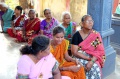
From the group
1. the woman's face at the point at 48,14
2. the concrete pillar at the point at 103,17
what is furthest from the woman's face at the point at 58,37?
the woman's face at the point at 48,14

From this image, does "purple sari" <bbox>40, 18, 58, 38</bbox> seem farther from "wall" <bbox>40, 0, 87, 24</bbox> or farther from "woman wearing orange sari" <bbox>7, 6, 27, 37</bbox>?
"wall" <bbox>40, 0, 87, 24</bbox>

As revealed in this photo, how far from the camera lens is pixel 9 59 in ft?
14.8

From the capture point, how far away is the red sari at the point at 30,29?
5750 mm

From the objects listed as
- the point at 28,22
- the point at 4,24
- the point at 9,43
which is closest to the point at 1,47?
the point at 9,43

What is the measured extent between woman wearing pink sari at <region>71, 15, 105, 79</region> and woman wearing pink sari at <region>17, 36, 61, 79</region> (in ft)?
2.77

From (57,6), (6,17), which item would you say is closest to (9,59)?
(6,17)

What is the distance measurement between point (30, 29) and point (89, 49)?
3027 mm

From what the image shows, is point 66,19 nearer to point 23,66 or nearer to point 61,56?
point 61,56

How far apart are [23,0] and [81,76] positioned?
10.6 metres

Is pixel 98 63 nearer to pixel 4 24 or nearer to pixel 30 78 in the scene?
pixel 30 78

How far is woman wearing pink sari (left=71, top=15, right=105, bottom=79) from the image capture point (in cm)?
309

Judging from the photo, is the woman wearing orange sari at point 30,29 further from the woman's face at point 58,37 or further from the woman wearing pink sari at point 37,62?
the woman wearing pink sari at point 37,62

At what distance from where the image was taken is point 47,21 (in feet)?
16.2

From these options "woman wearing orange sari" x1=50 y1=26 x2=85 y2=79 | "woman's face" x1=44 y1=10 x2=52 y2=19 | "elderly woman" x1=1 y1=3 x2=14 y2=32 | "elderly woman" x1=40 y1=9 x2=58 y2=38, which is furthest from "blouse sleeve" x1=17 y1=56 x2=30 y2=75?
"elderly woman" x1=1 y1=3 x2=14 y2=32
